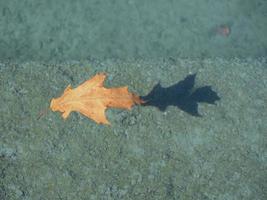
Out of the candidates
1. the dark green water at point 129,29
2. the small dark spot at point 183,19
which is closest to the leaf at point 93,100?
the dark green water at point 129,29

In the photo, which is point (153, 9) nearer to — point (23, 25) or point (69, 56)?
point (69, 56)

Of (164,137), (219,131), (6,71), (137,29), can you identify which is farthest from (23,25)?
(219,131)

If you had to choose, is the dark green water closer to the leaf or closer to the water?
the water

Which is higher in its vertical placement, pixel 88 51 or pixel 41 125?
pixel 88 51

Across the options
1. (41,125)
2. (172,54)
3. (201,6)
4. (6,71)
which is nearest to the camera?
(41,125)

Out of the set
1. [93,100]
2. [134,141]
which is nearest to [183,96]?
[134,141]

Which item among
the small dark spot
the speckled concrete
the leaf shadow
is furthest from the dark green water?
the leaf shadow

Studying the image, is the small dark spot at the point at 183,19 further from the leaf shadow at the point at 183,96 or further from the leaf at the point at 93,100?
the leaf at the point at 93,100
